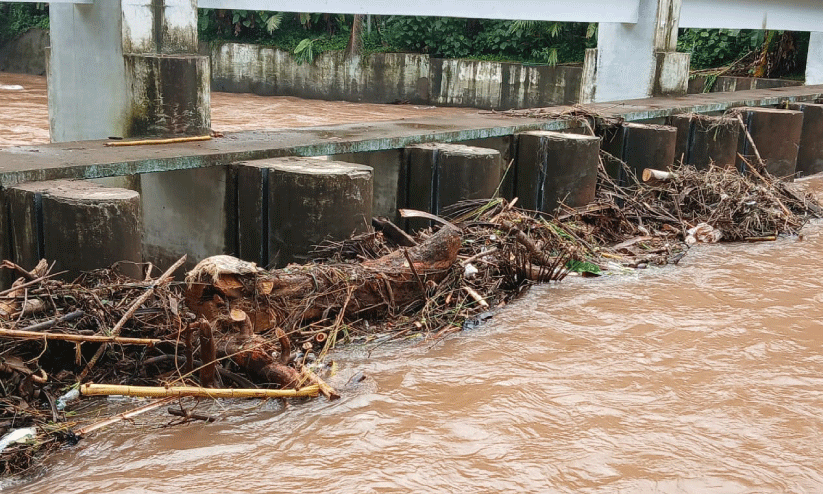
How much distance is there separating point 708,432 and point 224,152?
4270 millimetres

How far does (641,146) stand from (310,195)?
5.53 metres

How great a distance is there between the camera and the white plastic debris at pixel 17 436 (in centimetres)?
443

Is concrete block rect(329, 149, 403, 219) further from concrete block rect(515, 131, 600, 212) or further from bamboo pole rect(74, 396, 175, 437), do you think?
bamboo pole rect(74, 396, 175, 437)

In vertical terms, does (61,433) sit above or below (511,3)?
below

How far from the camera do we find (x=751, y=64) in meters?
23.0

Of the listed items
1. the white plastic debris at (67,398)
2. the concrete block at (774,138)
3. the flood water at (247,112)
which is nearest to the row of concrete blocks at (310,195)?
the white plastic debris at (67,398)

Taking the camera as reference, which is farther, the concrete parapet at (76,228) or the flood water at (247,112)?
the flood water at (247,112)

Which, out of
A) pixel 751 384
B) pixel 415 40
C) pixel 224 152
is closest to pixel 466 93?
pixel 415 40

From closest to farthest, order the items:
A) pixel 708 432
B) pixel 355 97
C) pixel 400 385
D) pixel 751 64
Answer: pixel 708 432, pixel 400 385, pixel 751 64, pixel 355 97

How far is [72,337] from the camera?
4.87 metres

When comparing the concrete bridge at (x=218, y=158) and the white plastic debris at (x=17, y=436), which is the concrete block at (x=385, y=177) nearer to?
the concrete bridge at (x=218, y=158)

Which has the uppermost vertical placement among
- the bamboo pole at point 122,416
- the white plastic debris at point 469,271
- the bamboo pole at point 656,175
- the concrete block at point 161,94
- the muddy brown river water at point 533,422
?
the concrete block at point 161,94

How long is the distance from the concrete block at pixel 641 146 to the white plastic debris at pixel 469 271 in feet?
14.7

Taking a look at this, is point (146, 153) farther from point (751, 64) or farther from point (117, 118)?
point (751, 64)
